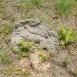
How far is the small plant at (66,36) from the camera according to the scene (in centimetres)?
798

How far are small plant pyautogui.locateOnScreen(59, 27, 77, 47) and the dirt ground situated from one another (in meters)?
0.17

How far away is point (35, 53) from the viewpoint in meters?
7.45

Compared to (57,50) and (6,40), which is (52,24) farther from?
(6,40)

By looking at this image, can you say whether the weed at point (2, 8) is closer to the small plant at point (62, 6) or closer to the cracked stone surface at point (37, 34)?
the cracked stone surface at point (37, 34)

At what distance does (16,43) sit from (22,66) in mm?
795

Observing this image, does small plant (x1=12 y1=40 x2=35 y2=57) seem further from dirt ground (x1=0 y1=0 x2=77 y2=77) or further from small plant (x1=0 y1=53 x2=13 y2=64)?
small plant (x1=0 y1=53 x2=13 y2=64)

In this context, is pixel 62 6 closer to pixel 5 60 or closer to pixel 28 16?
pixel 28 16

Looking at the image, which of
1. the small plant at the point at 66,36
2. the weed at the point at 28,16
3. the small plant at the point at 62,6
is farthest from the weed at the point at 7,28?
the small plant at the point at 62,6

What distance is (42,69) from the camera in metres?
7.15

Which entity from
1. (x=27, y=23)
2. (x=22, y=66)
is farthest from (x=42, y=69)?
(x=27, y=23)

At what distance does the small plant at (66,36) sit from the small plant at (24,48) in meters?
1.11

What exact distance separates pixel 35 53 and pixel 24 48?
0.36 metres

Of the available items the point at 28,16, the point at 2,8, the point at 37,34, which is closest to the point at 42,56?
the point at 37,34

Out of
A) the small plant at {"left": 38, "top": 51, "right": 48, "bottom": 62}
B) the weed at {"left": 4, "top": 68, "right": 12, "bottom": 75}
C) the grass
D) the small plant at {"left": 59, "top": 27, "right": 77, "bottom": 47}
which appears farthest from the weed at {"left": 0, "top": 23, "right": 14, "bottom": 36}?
the small plant at {"left": 59, "top": 27, "right": 77, "bottom": 47}
